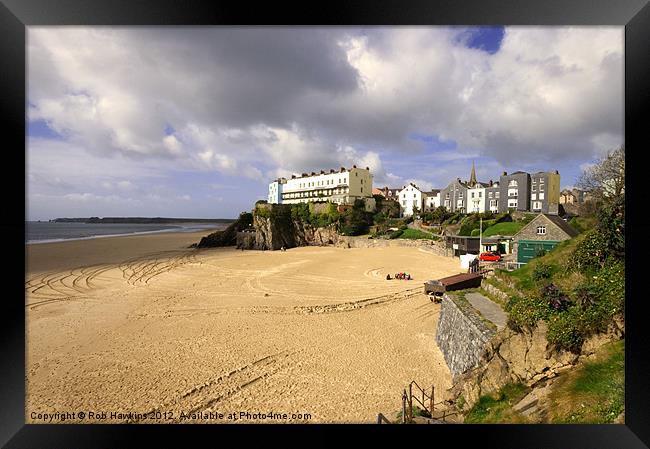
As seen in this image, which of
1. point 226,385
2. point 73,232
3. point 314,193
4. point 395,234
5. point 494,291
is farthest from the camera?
point 73,232

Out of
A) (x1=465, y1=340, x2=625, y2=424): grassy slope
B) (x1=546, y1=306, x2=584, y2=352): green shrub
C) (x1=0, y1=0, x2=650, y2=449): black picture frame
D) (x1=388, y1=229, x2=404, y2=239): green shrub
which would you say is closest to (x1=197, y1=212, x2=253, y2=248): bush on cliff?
(x1=388, y1=229, x2=404, y2=239): green shrub

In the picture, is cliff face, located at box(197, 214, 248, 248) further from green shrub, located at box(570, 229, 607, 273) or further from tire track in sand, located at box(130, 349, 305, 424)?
green shrub, located at box(570, 229, 607, 273)

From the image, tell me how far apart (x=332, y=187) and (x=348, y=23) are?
144 feet

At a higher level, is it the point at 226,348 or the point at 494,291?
the point at 494,291

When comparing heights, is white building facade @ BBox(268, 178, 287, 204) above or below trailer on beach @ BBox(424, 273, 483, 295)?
above

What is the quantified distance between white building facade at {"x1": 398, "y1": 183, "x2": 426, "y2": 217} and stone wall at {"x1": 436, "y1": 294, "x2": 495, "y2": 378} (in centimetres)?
4028

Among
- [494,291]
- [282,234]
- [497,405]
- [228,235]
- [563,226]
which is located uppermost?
[563,226]

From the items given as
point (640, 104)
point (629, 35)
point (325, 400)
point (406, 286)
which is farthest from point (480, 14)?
point (406, 286)

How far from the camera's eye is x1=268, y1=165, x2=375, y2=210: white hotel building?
4391 centimetres

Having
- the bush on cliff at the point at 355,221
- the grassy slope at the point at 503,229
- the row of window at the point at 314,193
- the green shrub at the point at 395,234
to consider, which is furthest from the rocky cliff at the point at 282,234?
the grassy slope at the point at 503,229

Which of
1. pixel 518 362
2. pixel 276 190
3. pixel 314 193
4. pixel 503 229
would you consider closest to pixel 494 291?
pixel 518 362

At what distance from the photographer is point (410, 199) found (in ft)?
162

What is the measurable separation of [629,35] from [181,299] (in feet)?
51.7

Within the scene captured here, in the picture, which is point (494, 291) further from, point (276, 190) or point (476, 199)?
point (276, 190)
